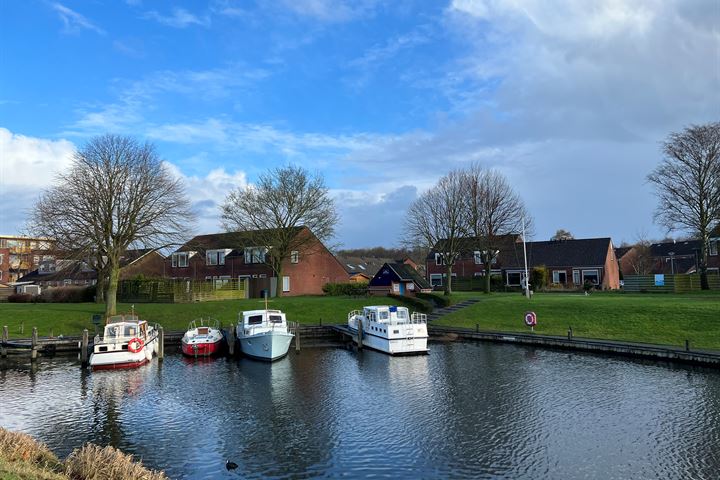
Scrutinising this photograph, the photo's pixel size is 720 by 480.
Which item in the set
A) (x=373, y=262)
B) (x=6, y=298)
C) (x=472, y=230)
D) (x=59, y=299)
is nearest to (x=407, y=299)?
(x=472, y=230)

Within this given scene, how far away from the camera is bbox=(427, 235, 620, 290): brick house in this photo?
6950 cm

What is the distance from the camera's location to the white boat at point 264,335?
1260 inches

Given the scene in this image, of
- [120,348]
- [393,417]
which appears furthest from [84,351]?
[393,417]

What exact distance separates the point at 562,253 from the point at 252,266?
142 ft

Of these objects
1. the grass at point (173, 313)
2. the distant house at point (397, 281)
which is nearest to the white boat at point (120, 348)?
the grass at point (173, 313)

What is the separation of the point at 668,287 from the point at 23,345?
5914cm

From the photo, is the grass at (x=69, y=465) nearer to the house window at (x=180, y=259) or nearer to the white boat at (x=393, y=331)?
the white boat at (x=393, y=331)

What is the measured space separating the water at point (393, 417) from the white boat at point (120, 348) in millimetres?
1092

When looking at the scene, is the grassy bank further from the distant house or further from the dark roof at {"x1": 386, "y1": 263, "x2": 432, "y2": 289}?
the dark roof at {"x1": 386, "y1": 263, "x2": 432, "y2": 289}

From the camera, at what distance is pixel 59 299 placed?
2347 inches

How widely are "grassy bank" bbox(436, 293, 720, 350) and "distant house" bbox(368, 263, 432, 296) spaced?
16507 mm

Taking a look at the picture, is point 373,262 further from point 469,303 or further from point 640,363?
point 640,363

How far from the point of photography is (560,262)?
240 ft

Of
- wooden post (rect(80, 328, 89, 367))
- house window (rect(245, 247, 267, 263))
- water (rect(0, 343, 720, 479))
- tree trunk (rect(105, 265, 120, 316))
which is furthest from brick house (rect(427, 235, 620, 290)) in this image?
wooden post (rect(80, 328, 89, 367))
